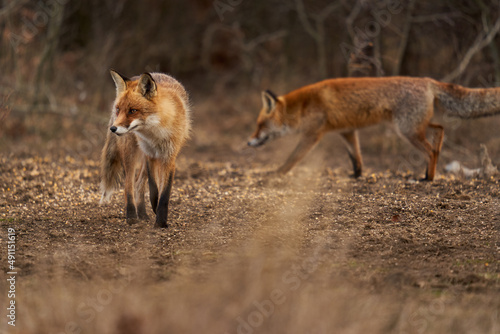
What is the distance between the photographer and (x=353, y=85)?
7.88 meters

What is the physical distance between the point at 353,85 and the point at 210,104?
243 inches

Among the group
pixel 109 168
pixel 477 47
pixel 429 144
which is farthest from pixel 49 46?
pixel 477 47

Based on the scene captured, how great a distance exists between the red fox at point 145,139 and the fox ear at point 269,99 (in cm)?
256

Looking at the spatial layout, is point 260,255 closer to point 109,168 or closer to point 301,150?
point 109,168

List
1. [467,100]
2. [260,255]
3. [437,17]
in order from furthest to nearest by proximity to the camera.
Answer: [437,17]
[467,100]
[260,255]

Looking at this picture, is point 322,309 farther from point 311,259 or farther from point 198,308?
point 311,259

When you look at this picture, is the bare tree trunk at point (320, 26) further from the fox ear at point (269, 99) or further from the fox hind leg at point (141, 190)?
Answer: the fox hind leg at point (141, 190)

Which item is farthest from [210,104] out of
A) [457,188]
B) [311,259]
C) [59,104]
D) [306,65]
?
[311,259]

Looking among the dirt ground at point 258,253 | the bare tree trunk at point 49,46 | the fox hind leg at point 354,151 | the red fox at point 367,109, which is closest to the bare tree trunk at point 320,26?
the red fox at point 367,109

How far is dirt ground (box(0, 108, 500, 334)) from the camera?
2963 millimetres

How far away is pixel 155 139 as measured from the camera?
5082 mm

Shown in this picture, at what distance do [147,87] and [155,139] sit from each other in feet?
1.60

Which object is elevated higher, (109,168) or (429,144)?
(429,144)

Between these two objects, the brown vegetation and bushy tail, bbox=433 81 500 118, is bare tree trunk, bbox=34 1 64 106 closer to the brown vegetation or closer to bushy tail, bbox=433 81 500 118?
the brown vegetation
